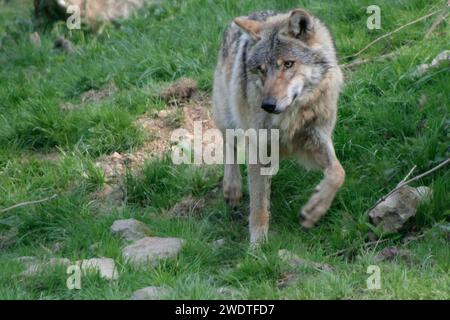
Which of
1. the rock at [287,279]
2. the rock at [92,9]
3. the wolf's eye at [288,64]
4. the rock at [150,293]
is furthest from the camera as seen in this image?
the rock at [92,9]

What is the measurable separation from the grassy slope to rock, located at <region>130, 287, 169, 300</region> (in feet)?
0.36

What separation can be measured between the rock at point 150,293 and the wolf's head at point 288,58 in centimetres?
152

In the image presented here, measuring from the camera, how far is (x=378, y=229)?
6168 millimetres

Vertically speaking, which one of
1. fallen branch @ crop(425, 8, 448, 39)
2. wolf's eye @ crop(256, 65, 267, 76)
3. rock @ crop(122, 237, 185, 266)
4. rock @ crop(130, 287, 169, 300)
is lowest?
rock @ crop(122, 237, 185, 266)

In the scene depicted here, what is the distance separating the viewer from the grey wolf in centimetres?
608

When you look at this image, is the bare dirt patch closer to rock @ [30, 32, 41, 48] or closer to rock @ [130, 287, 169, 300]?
rock @ [130, 287, 169, 300]

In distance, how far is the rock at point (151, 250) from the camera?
6.04 meters

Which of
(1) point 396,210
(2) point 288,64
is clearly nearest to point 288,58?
(2) point 288,64

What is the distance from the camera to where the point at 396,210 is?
245 inches

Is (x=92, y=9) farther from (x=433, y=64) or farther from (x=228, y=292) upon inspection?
(x=228, y=292)

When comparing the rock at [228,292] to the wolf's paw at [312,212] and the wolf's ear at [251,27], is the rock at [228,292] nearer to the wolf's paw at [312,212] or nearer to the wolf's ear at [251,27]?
the wolf's paw at [312,212]

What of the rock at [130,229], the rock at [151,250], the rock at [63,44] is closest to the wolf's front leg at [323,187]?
the rock at [151,250]

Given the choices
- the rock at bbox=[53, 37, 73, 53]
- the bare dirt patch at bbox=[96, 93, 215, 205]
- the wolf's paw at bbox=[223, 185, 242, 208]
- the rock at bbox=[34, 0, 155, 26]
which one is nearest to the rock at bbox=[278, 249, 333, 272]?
the wolf's paw at bbox=[223, 185, 242, 208]

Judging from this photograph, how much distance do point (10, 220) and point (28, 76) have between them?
2983mm
